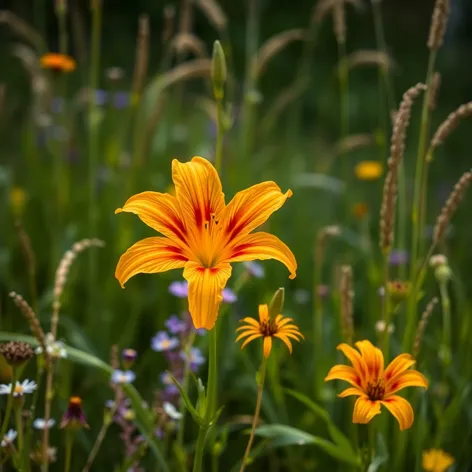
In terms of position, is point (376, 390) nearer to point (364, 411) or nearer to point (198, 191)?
point (364, 411)

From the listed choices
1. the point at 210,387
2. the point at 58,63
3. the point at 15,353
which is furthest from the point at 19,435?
the point at 58,63

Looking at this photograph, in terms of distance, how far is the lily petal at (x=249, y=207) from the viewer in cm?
86

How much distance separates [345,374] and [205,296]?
0.81ft

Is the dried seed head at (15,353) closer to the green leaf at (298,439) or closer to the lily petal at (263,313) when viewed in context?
the lily petal at (263,313)

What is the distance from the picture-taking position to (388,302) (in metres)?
1.11

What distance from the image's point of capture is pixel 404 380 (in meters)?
0.92

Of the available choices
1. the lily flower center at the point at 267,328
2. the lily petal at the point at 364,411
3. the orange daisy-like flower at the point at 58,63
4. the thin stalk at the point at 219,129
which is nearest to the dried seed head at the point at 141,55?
the orange daisy-like flower at the point at 58,63

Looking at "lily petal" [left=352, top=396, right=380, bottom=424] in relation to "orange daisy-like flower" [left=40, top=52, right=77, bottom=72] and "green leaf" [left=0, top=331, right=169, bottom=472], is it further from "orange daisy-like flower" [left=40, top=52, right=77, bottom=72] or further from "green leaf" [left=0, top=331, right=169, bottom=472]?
"orange daisy-like flower" [left=40, top=52, right=77, bottom=72]

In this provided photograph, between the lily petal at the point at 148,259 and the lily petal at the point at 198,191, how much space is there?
0.06 m

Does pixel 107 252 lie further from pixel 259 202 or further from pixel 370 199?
pixel 370 199

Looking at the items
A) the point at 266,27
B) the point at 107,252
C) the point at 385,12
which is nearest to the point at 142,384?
the point at 107,252

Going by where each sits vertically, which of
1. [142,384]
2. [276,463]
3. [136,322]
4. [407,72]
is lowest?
[276,463]

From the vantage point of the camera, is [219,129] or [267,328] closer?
[267,328]

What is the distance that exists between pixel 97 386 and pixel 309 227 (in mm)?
1250
